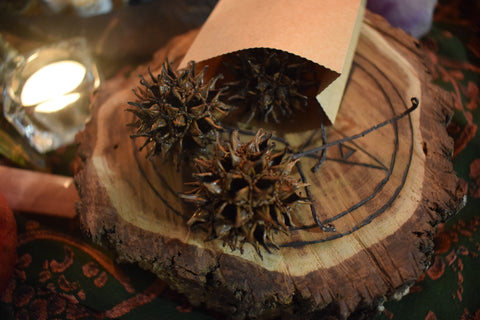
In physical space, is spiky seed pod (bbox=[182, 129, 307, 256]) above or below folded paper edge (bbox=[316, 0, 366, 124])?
below

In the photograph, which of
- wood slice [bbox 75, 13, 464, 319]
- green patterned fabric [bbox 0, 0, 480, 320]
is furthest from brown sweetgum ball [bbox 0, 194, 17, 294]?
wood slice [bbox 75, 13, 464, 319]

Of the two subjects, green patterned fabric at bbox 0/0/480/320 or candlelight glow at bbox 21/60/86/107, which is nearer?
green patterned fabric at bbox 0/0/480/320

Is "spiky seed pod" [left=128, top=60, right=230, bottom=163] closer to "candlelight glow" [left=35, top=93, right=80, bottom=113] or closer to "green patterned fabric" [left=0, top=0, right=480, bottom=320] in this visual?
"green patterned fabric" [left=0, top=0, right=480, bottom=320]

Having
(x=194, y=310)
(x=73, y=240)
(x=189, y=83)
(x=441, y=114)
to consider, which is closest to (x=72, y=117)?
(x=73, y=240)

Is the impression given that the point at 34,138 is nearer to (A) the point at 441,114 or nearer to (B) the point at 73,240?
(B) the point at 73,240

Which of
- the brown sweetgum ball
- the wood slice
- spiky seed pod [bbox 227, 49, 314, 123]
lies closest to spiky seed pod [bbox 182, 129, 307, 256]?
the wood slice

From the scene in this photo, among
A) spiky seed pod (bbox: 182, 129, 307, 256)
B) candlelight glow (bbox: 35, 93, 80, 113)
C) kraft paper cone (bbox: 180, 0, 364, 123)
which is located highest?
kraft paper cone (bbox: 180, 0, 364, 123)

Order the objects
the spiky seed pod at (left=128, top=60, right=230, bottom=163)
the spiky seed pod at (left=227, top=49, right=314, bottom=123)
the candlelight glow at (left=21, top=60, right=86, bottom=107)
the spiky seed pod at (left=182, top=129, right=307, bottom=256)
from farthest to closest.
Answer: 1. the candlelight glow at (left=21, top=60, right=86, bottom=107)
2. the spiky seed pod at (left=227, top=49, right=314, bottom=123)
3. the spiky seed pod at (left=128, top=60, right=230, bottom=163)
4. the spiky seed pod at (left=182, top=129, right=307, bottom=256)

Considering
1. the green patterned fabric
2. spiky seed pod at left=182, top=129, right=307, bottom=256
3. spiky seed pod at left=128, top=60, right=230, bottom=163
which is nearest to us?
spiky seed pod at left=182, top=129, right=307, bottom=256

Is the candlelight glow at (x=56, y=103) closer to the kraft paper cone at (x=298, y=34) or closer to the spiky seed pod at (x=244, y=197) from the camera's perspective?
the kraft paper cone at (x=298, y=34)
